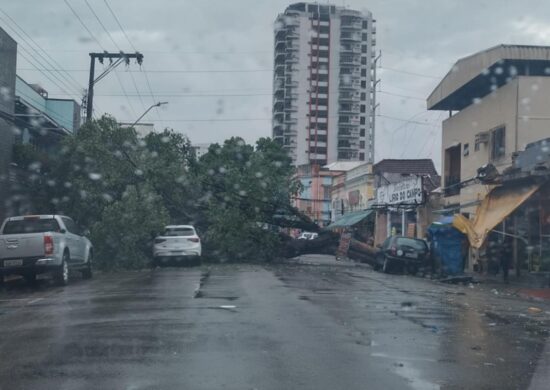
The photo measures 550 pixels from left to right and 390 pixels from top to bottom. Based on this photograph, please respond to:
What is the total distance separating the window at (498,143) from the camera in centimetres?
3051

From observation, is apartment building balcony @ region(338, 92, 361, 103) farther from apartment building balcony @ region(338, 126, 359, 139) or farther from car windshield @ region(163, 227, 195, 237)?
car windshield @ region(163, 227, 195, 237)

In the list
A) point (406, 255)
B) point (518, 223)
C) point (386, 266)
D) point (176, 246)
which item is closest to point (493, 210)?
point (518, 223)

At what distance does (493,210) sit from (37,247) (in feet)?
48.3

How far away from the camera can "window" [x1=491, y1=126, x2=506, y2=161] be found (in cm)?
3051

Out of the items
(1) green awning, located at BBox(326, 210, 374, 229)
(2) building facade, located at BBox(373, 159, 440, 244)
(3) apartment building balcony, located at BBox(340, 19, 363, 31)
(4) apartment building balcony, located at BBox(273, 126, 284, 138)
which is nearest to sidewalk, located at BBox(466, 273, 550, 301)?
(2) building facade, located at BBox(373, 159, 440, 244)

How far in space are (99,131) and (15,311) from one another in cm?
1649

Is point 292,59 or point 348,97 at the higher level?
point 292,59

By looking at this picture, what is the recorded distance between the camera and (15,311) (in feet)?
46.7

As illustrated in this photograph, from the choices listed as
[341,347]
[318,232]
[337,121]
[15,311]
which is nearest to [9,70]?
[318,232]

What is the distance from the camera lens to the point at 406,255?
30266mm

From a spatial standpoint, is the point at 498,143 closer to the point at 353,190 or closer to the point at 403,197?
the point at 403,197

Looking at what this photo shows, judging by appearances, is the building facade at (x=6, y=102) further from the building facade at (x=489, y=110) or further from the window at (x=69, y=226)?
the building facade at (x=489, y=110)

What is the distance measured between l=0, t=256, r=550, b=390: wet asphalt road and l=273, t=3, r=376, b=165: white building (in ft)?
320

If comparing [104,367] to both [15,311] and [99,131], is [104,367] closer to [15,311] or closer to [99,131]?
[15,311]
